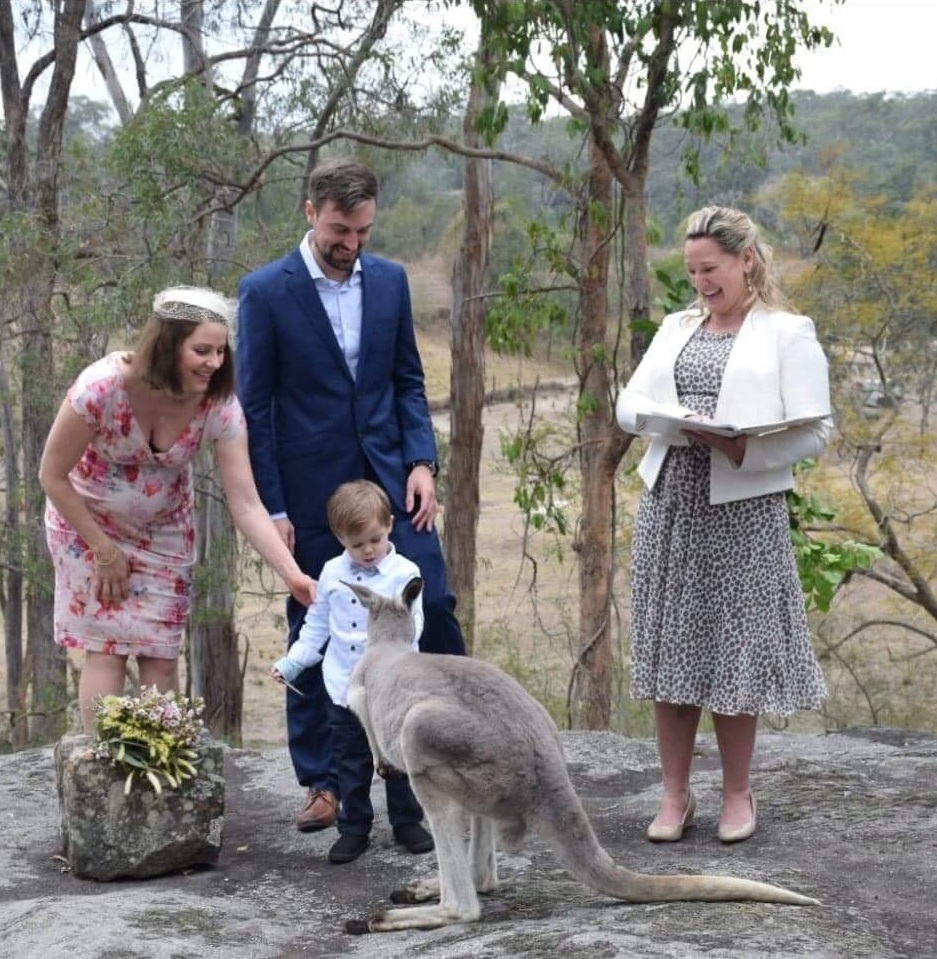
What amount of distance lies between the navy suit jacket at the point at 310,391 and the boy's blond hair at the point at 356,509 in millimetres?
465

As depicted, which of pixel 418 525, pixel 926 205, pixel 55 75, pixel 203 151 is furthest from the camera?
pixel 926 205

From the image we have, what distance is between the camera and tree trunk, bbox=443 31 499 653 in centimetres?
1524

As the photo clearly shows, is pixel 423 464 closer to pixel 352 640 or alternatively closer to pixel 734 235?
pixel 352 640

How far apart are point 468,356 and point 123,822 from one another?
1051cm

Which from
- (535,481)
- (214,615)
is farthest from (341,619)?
(214,615)

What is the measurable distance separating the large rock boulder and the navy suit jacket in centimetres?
110

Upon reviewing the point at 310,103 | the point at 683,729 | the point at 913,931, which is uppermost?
the point at 310,103

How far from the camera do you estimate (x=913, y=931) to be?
14.3 feet

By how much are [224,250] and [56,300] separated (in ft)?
9.04

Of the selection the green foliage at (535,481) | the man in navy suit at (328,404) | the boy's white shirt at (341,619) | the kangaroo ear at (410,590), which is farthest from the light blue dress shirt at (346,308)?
the green foliage at (535,481)

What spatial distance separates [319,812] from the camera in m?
5.83

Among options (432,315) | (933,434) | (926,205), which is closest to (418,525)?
(933,434)

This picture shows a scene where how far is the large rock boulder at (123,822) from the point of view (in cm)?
524

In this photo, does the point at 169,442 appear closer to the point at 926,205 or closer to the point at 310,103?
the point at 310,103
